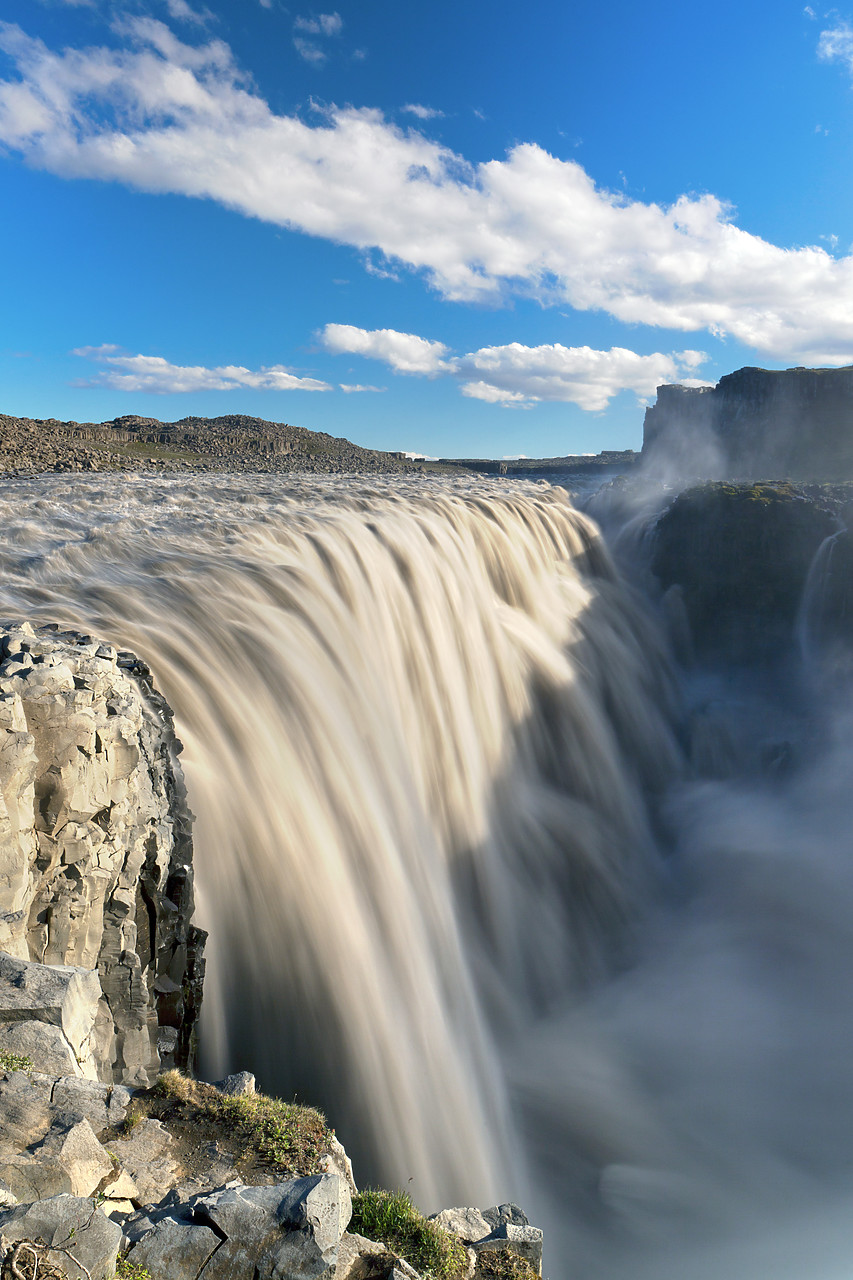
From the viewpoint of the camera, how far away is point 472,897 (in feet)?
36.7

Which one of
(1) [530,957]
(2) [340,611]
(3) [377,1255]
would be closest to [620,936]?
(1) [530,957]

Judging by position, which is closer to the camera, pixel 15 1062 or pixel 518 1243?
pixel 15 1062

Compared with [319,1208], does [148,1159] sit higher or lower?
lower

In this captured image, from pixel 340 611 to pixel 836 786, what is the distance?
43.7 feet

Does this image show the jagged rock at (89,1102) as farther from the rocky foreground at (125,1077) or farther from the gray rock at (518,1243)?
the gray rock at (518,1243)

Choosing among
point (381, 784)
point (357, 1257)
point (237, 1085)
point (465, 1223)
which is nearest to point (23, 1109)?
point (237, 1085)

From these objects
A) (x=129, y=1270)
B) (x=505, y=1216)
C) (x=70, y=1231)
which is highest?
(x=70, y=1231)

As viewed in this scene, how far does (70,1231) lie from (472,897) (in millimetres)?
9134

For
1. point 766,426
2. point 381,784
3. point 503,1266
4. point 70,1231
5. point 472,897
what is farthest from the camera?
point 766,426

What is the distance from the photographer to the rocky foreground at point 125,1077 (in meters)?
2.84

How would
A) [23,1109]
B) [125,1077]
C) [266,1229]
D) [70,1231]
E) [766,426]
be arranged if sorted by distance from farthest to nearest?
[766,426] < [125,1077] < [23,1109] < [266,1229] < [70,1231]

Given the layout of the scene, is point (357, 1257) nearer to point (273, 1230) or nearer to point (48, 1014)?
point (273, 1230)

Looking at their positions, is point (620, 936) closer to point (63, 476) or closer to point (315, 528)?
point (315, 528)

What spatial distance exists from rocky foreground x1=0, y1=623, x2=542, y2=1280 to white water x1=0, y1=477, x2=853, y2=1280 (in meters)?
1.33
